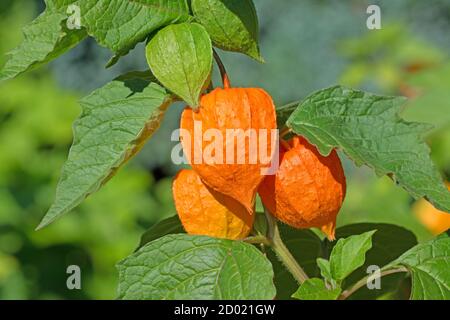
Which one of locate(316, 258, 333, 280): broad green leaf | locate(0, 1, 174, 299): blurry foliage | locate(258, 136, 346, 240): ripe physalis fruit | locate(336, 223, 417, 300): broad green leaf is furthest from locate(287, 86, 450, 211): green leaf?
locate(0, 1, 174, 299): blurry foliage

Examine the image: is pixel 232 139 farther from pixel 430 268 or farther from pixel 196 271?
pixel 430 268

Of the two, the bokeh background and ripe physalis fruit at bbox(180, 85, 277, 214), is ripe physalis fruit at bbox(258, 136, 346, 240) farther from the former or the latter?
the bokeh background

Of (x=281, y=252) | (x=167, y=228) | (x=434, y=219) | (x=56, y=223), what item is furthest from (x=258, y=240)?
(x=56, y=223)

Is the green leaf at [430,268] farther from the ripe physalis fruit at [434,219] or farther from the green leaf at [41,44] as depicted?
the ripe physalis fruit at [434,219]

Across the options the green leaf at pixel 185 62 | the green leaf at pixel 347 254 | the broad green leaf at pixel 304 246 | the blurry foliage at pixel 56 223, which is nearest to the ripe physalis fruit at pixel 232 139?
the green leaf at pixel 185 62

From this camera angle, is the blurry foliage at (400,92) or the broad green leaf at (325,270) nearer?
the broad green leaf at (325,270)

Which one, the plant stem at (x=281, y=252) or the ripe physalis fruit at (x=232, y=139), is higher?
the ripe physalis fruit at (x=232, y=139)

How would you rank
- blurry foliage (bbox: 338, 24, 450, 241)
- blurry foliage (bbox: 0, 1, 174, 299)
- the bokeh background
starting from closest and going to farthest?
blurry foliage (bbox: 338, 24, 450, 241) → the bokeh background → blurry foliage (bbox: 0, 1, 174, 299)
